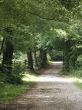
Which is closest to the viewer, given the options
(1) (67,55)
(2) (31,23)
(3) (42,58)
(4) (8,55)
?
(2) (31,23)

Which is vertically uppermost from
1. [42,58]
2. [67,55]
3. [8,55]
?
[8,55]

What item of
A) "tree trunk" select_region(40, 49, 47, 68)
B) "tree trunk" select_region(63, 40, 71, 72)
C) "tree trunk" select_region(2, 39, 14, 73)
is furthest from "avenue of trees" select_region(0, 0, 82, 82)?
"tree trunk" select_region(40, 49, 47, 68)

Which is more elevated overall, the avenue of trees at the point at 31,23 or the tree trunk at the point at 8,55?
the avenue of trees at the point at 31,23

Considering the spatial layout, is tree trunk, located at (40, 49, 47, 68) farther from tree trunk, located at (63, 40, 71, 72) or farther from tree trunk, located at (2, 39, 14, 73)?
tree trunk, located at (2, 39, 14, 73)

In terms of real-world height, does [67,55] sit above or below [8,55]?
below

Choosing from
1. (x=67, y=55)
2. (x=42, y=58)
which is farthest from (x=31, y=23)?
(x=42, y=58)

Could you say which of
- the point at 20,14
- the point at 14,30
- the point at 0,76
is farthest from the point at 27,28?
the point at 20,14

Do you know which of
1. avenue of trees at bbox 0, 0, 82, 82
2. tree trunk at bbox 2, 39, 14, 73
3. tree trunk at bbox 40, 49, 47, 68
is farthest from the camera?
tree trunk at bbox 40, 49, 47, 68

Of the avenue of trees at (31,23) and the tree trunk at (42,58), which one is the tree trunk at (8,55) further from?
the tree trunk at (42,58)

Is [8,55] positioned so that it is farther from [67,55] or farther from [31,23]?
[67,55]

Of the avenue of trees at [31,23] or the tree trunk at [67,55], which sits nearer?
the avenue of trees at [31,23]

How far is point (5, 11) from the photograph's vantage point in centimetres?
1669

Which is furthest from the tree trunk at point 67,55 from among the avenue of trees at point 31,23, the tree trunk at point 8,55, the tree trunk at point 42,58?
the tree trunk at point 8,55

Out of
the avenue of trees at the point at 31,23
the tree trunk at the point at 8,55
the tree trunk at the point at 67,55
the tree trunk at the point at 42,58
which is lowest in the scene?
the tree trunk at the point at 42,58
